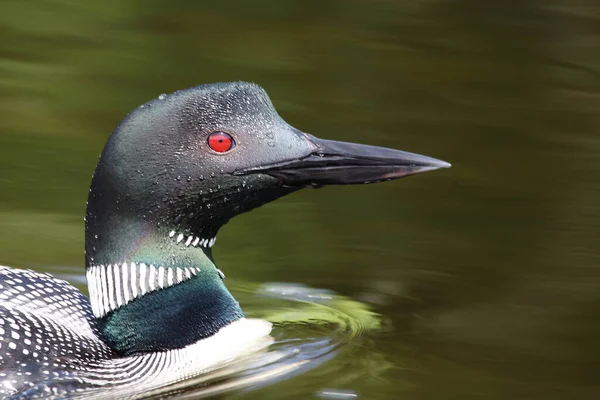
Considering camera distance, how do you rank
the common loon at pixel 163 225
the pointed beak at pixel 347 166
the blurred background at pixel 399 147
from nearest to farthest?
the common loon at pixel 163 225
the pointed beak at pixel 347 166
the blurred background at pixel 399 147

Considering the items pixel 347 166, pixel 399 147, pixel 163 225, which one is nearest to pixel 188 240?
pixel 163 225

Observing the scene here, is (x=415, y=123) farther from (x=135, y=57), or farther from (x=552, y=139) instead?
(x=135, y=57)

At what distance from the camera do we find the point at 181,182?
461 centimetres

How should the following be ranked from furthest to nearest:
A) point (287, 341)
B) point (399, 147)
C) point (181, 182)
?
point (399, 147)
point (287, 341)
point (181, 182)

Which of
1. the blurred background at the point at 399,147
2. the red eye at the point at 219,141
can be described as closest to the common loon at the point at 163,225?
the red eye at the point at 219,141

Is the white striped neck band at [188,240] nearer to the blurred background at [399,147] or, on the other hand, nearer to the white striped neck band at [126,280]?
the white striped neck band at [126,280]

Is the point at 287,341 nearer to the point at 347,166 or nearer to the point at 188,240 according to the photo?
the point at 188,240

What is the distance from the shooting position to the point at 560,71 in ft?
28.2

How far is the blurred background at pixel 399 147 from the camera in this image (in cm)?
510

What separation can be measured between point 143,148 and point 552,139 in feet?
11.3

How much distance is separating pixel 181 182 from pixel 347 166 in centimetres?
58

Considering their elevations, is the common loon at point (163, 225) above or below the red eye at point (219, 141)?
below

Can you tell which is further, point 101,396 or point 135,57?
point 135,57

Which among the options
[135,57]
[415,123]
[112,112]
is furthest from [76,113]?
[415,123]
